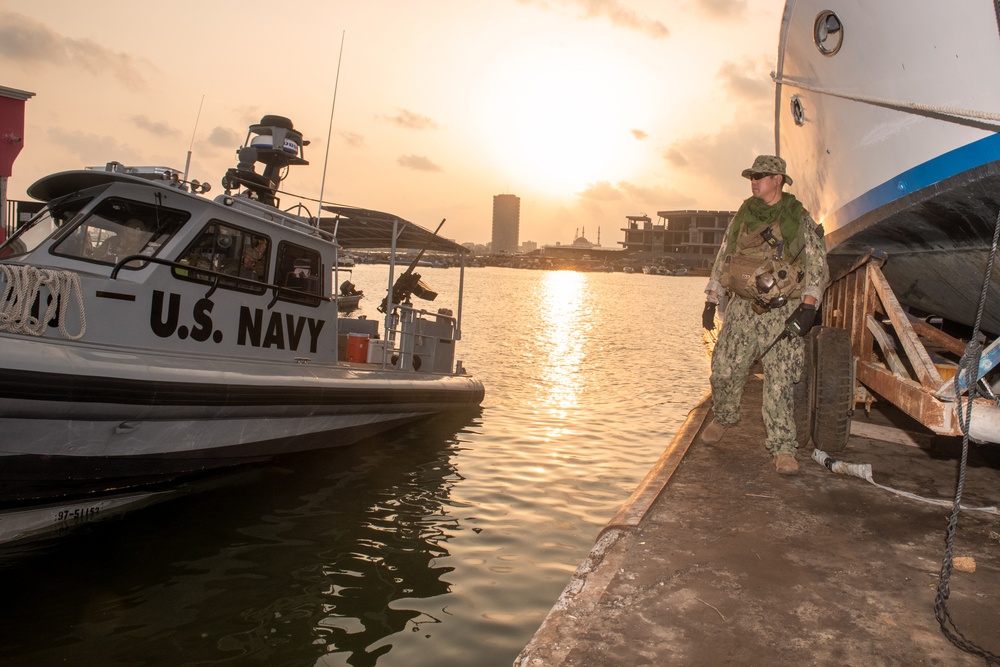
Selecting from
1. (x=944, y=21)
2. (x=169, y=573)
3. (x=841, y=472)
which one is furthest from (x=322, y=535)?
(x=944, y=21)

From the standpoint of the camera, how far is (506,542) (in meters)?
6.07

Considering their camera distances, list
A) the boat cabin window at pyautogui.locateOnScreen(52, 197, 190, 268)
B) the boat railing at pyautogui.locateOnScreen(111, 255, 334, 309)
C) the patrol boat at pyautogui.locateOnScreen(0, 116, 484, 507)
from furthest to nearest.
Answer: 1. the boat cabin window at pyautogui.locateOnScreen(52, 197, 190, 268)
2. the boat railing at pyautogui.locateOnScreen(111, 255, 334, 309)
3. the patrol boat at pyautogui.locateOnScreen(0, 116, 484, 507)

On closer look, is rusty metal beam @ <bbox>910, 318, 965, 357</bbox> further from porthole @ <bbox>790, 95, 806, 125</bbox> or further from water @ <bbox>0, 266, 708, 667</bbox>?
water @ <bbox>0, 266, 708, 667</bbox>

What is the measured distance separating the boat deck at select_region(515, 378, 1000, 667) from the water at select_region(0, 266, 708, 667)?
1185 mm

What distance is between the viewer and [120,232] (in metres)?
6.67

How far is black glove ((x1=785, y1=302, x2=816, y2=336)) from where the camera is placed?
16.9 ft

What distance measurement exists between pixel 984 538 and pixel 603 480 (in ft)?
14.4

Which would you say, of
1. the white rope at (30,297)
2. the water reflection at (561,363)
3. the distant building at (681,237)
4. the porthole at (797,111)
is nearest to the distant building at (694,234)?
the distant building at (681,237)

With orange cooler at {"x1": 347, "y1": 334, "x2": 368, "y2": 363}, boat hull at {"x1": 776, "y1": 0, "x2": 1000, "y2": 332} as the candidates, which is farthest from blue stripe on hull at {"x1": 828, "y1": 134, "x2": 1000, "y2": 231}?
orange cooler at {"x1": 347, "y1": 334, "x2": 368, "y2": 363}

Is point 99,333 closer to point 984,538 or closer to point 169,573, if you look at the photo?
point 169,573

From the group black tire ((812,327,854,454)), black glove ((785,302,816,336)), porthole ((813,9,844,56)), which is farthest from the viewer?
porthole ((813,9,844,56))

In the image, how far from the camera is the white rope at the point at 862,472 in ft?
15.0

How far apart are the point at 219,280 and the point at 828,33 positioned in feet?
19.9

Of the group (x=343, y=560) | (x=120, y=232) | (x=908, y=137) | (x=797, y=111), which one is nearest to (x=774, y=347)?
(x=908, y=137)
